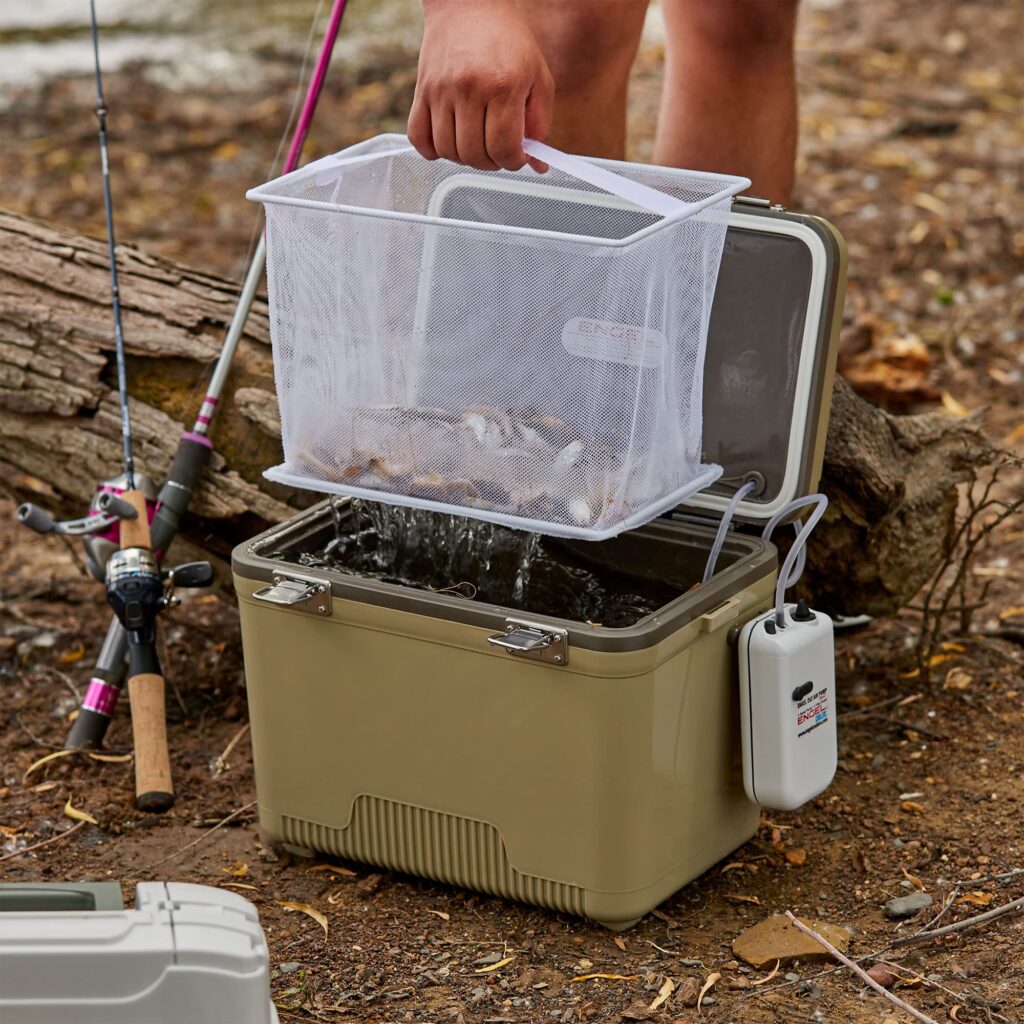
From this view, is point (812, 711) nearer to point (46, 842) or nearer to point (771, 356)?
point (771, 356)

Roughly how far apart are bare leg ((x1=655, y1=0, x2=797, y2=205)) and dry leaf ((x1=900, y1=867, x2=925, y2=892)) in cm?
117

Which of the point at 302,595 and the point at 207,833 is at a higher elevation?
the point at 302,595

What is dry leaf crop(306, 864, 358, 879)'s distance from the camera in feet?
7.54

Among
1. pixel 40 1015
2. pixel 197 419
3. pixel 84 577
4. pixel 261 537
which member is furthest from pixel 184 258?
pixel 40 1015

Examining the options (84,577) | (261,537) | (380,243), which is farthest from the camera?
(84,577)

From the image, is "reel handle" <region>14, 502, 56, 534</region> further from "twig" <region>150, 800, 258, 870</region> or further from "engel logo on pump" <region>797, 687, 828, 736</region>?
"engel logo on pump" <region>797, 687, 828, 736</region>

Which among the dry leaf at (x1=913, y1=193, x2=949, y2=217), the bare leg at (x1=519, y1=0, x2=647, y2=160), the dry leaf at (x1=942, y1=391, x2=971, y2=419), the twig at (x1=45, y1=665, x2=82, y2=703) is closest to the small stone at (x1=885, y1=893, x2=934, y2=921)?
the bare leg at (x1=519, y1=0, x2=647, y2=160)

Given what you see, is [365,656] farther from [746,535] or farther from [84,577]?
[84,577]

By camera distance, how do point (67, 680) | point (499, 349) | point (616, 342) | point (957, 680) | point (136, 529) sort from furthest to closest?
point (67, 680) → point (957, 680) → point (136, 529) → point (499, 349) → point (616, 342)

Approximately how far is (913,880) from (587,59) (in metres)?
1.37

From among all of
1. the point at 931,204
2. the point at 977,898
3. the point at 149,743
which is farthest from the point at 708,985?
the point at 931,204

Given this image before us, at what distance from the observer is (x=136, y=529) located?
8.19 feet

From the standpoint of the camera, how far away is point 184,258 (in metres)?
4.62

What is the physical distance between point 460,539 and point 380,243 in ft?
1.54
